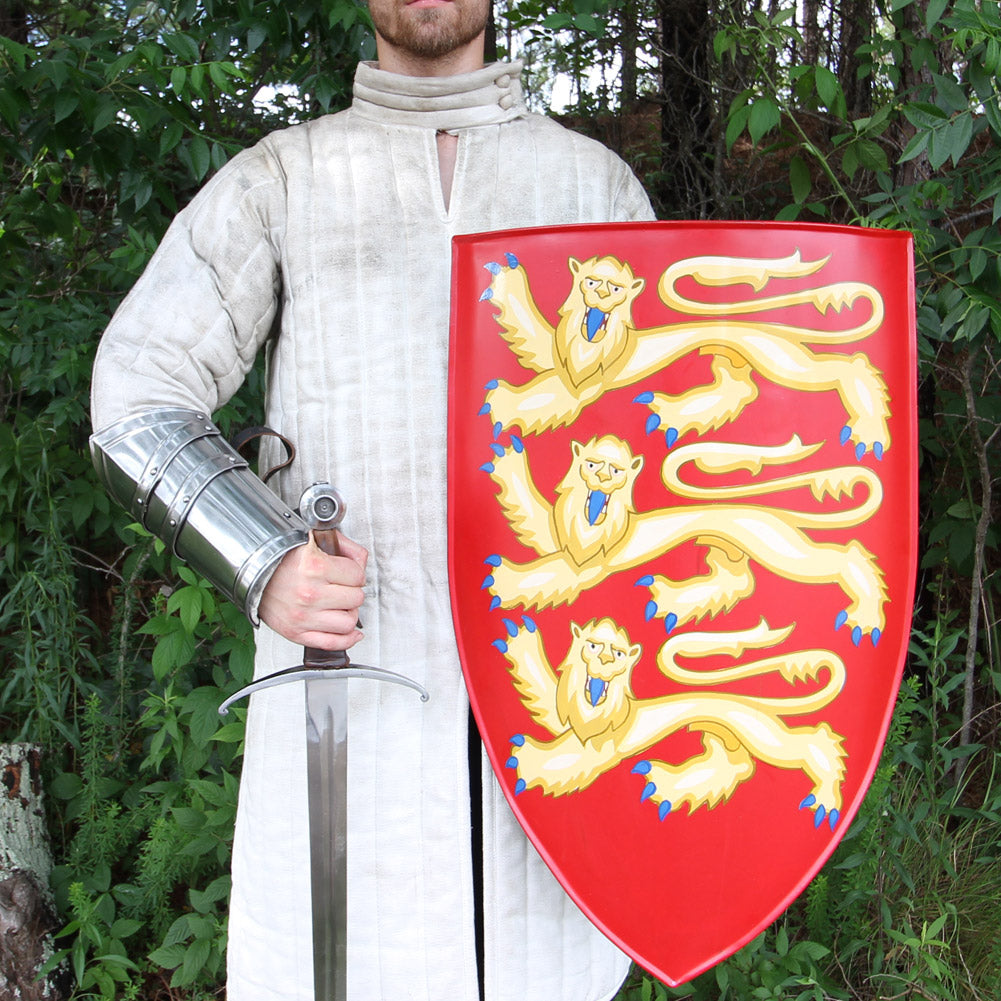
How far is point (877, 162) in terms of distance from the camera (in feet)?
6.72

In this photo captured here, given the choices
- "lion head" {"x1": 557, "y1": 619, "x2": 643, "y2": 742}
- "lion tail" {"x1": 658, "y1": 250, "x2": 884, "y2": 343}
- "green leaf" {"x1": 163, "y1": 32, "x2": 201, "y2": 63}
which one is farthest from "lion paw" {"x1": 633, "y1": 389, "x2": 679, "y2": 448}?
"green leaf" {"x1": 163, "y1": 32, "x2": 201, "y2": 63}

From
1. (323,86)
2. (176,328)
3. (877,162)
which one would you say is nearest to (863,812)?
(877,162)

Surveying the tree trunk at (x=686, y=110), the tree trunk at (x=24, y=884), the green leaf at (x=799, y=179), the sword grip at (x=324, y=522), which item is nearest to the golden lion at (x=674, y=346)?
the sword grip at (x=324, y=522)

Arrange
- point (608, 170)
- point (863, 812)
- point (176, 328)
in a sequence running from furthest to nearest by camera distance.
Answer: point (863, 812) → point (608, 170) → point (176, 328)

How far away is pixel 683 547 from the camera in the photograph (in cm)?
120

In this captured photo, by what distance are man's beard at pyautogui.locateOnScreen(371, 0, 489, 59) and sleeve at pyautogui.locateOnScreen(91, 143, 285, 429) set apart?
234 mm

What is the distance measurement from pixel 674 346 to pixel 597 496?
20 centimetres

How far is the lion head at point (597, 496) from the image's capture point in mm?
1200

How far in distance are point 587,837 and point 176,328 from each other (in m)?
0.79

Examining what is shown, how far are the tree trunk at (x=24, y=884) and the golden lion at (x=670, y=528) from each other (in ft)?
5.43

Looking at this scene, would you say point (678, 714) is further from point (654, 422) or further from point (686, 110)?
point (686, 110)

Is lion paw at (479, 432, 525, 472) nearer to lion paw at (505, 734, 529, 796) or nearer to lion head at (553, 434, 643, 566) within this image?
lion head at (553, 434, 643, 566)

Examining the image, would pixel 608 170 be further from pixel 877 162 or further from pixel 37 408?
pixel 37 408

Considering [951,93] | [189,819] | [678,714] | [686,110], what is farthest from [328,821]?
[686,110]
